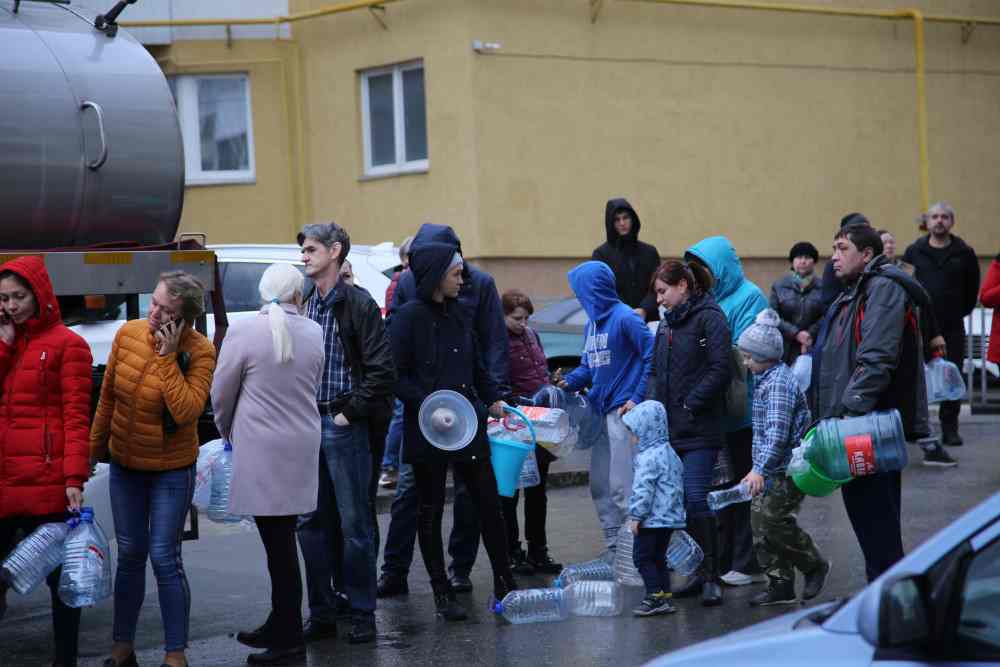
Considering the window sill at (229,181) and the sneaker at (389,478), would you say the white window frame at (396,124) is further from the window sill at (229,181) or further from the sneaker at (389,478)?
the sneaker at (389,478)

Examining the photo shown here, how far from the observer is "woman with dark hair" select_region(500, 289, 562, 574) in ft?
30.0

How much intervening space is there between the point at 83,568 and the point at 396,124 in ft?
44.0

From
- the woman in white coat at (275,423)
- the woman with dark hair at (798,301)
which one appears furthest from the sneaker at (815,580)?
the woman with dark hair at (798,301)

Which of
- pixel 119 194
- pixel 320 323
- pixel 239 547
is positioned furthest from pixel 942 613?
pixel 239 547

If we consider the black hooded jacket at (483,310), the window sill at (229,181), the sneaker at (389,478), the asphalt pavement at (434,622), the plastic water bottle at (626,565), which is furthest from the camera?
the window sill at (229,181)

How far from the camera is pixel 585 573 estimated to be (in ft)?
27.6

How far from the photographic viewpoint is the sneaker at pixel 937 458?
12.7 metres

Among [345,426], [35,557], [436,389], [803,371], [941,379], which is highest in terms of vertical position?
[436,389]

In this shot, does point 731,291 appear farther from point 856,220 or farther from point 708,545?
point 708,545

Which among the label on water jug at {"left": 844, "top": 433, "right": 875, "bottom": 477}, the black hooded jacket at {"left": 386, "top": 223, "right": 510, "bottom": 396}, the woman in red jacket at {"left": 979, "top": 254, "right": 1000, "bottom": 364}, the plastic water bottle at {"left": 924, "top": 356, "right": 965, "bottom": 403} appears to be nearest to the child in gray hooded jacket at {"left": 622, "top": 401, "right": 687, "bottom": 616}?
the black hooded jacket at {"left": 386, "top": 223, "right": 510, "bottom": 396}

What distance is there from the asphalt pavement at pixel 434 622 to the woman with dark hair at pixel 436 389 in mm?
301

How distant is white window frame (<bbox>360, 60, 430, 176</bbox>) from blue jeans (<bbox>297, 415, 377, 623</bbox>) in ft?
38.8

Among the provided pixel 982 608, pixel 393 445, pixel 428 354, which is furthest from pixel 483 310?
pixel 982 608

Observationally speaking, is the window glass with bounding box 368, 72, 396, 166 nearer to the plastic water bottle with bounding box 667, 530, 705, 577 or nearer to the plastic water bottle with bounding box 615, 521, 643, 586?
the plastic water bottle with bounding box 615, 521, 643, 586
